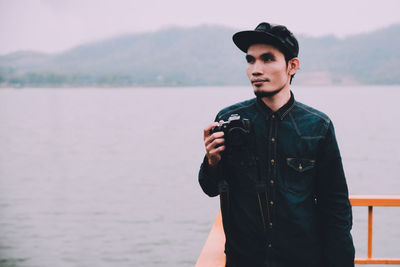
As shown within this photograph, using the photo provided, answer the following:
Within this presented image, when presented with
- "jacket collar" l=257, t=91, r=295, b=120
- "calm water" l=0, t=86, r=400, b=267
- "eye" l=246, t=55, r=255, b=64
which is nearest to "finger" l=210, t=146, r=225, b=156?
"jacket collar" l=257, t=91, r=295, b=120

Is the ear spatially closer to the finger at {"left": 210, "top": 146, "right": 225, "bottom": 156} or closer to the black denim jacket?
the black denim jacket

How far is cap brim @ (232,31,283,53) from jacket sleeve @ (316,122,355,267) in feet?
1.18

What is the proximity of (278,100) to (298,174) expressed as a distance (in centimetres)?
28

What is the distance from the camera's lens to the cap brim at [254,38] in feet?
5.11

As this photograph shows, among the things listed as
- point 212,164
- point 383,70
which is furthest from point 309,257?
point 383,70

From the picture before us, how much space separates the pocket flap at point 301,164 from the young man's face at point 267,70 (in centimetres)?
25

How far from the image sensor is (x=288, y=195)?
Result: 1530 mm

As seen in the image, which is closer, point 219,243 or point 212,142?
point 212,142

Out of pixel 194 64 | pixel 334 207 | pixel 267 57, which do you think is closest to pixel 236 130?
pixel 267 57

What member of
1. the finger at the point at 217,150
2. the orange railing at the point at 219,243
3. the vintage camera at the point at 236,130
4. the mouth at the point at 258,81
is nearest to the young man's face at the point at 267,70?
the mouth at the point at 258,81

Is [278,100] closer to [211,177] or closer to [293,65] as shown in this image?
[293,65]

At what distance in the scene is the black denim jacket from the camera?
5.05ft

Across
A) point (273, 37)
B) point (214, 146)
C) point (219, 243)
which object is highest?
point (273, 37)

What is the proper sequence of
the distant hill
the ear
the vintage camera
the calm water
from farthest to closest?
the distant hill → the calm water → the ear → the vintage camera
